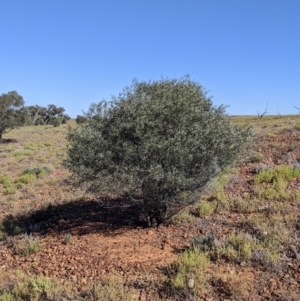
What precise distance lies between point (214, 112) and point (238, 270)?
3860 millimetres

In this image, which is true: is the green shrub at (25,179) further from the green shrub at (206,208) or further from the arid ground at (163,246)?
the green shrub at (206,208)

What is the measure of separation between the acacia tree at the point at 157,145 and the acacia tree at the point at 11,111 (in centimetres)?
3087

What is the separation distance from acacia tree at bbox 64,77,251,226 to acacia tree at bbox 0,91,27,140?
30871mm

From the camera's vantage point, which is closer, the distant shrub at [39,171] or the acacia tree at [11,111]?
the distant shrub at [39,171]

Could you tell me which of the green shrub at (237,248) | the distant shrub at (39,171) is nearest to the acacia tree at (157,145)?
the green shrub at (237,248)

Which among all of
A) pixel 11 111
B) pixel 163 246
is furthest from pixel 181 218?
pixel 11 111

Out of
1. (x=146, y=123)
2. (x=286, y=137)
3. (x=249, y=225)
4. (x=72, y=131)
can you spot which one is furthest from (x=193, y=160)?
(x=286, y=137)

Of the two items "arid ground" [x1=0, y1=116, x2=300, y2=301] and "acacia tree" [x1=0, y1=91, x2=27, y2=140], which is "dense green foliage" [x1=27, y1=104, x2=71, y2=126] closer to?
"acacia tree" [x1=0, y1=91, x2=27, y2=140]

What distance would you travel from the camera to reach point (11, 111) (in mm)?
37156

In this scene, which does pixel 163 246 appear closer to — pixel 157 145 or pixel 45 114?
pixel 157 145

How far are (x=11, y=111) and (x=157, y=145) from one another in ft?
110

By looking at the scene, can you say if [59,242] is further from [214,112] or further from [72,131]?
[214,112]

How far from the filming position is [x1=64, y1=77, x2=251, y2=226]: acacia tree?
24.3 ft

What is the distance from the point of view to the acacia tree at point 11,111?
1427 inches
